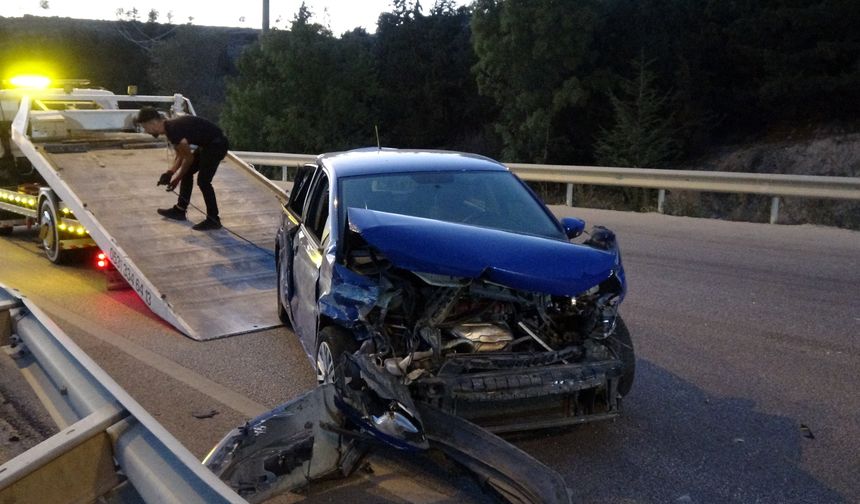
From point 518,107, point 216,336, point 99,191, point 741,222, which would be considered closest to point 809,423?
point 216,336

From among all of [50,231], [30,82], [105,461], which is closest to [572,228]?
[105,461]

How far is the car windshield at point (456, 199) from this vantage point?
620 cm

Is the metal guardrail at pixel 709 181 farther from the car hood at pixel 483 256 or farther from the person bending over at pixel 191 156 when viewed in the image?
the car hood at pixel 483 256

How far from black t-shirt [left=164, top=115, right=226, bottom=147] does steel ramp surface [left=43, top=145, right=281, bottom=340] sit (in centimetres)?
86

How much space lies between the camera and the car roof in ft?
21.8

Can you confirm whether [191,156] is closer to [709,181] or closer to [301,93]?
[709,181]

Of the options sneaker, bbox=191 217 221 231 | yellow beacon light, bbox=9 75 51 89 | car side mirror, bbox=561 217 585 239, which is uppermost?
yellow beacon light, bbox=9 75 51 89

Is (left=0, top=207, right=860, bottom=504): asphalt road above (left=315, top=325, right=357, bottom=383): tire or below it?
below

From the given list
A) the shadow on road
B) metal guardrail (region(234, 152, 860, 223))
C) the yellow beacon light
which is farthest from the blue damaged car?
the yellow beacon light

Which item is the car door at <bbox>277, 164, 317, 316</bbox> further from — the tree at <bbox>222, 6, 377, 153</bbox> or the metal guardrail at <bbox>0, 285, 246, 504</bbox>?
the tree at <bbox>222, 6, 377, 153</bbox>

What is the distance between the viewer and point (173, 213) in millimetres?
10438

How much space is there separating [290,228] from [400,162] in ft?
3.73

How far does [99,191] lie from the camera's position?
34.2 ft

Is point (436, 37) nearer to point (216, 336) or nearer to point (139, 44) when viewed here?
point (139, 44)
